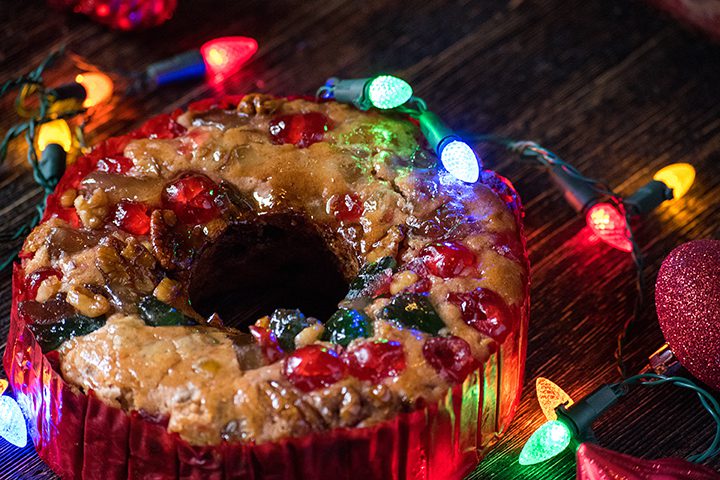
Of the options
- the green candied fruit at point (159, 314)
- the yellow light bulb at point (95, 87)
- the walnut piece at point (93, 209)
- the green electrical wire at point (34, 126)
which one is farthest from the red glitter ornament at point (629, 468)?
the yellow light bulb at point (95, 87)

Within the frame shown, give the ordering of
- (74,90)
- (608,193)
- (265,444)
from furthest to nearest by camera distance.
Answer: (74,90) → (608,193) → (265,444)

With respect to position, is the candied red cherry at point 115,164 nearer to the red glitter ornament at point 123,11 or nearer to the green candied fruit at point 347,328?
the green candied fruit at point 347,328

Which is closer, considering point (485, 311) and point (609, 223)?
point (485, 311)

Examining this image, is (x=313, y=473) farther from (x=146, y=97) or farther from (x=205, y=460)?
(x=146, y=97)

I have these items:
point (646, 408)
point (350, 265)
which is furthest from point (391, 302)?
point (646, 408)

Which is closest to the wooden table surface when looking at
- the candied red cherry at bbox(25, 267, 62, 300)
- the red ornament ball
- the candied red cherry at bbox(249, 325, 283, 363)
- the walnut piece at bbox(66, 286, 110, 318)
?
the red ornament ball

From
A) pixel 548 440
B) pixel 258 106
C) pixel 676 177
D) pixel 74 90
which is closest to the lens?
pixel 548 440

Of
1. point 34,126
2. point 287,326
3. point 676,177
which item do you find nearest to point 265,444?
point 287,326

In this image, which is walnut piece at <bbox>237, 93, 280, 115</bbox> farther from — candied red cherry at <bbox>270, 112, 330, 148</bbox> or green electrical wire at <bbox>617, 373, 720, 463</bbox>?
green electrical wire at <bbox>617, 373, 720, 463</bbox>

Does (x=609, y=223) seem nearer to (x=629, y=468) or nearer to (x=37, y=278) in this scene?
(x=629, y=468)
